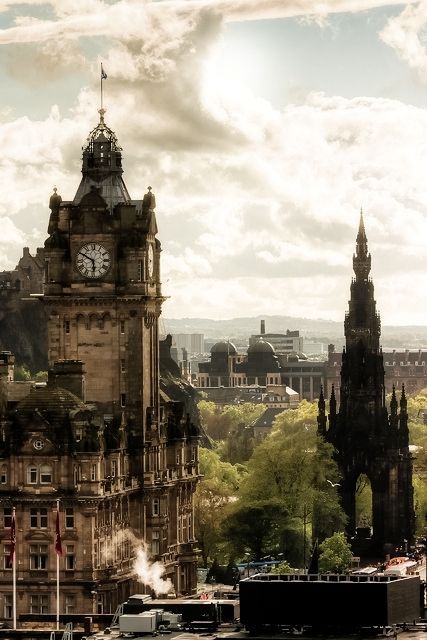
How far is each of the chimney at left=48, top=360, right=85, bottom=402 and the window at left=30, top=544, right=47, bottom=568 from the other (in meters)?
12.3

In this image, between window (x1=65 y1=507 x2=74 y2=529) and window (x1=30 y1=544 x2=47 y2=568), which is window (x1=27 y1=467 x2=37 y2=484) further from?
window (x1=30 y1=544 x2=47 y2=568)

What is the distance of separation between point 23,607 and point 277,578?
39.7m

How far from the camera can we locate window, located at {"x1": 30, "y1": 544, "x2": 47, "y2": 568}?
192 m

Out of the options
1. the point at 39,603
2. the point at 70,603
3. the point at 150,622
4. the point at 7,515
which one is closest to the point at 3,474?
the point at 7,515

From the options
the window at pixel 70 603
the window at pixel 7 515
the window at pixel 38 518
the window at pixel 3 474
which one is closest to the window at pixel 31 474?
the window at pixel 3 474

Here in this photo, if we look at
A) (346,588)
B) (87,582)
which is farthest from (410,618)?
(87,582)

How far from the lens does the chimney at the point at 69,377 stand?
199 metres

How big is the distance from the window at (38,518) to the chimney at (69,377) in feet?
33.4

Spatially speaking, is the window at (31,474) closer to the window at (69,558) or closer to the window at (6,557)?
the window at (6,557)

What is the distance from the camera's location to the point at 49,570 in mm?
191375

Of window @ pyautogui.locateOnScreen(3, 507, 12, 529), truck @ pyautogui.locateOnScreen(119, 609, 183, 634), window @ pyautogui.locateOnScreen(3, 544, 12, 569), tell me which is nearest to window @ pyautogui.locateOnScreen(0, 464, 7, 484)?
window @ pyautogui.locateOnScreen(3, 507, 12, 529)

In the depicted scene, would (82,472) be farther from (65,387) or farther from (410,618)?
(410,618)

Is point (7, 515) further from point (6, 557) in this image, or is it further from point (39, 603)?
point (39, 603)

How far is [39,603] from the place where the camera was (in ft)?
626
